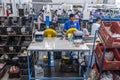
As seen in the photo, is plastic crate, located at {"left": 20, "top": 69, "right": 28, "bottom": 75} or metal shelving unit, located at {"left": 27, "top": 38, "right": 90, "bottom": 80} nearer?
metal shelving unit, located at {"left": 27, "top": 38, "right": 90, "bottom": 80}

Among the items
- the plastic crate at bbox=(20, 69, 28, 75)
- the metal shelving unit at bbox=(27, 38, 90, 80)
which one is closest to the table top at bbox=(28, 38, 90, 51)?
the metal shelving unit at bbox=(27, 38, 90, 80)

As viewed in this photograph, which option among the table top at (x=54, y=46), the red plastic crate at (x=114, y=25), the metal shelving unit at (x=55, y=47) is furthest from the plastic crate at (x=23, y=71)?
the red plastic crate at (x=114, y=25)

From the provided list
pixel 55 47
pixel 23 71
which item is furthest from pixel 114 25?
pixel 23 71

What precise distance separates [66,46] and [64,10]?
7072 millimetres

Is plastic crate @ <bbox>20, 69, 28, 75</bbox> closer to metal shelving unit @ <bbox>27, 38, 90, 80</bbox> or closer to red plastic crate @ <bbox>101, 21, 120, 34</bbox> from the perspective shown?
metal shelving unit @ <bbox>27, 38, 90, 80</bbox>

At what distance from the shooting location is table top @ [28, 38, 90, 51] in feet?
9.51

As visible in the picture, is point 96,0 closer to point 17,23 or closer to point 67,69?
point 17,23

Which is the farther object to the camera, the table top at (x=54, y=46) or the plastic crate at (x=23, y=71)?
the plastic crate at (x=23, y=71)

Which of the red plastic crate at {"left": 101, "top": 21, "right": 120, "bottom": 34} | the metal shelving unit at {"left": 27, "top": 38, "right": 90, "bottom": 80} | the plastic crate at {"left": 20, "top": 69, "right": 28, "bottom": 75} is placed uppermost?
the red plastic crate at {"left": 101, "top": 21, "right": 120, "bottom": 34}

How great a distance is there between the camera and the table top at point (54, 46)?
2.90 m

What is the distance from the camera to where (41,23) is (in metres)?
7.96

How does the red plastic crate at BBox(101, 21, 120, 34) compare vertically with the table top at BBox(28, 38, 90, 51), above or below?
above

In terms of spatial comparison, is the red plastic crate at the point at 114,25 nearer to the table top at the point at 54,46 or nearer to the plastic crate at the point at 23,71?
the table top at the point at 54,46

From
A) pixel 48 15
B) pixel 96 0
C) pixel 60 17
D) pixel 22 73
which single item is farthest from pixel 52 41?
pixel 96 0
